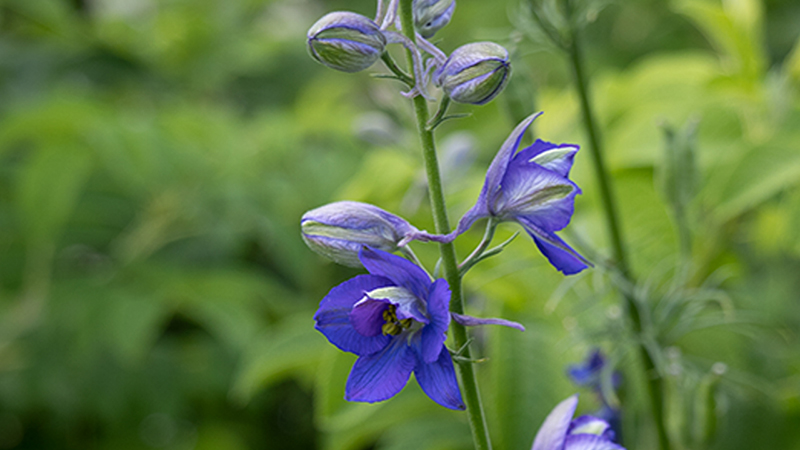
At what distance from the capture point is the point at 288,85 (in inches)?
95.1

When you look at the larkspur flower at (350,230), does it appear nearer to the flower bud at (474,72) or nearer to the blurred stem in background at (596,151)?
the flower bud at (474,72)

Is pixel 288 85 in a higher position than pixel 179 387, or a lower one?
higher

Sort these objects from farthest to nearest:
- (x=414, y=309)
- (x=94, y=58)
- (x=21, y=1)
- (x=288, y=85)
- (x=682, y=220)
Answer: (x=288, y=85)
(x=94, y=58)
(x=21, y=1)
(x=682, y=220)
(x=414, y=309)

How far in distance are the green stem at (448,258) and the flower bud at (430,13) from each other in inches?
2.2

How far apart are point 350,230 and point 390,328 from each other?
2.9 inches

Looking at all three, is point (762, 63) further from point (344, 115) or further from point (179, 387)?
point (179, 387)

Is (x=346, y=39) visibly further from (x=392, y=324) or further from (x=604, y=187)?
(x=604, y=187)

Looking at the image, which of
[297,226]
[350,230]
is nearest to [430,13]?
[350,230]

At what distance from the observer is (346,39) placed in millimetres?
459

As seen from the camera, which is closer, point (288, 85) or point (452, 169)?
point (452, 169)

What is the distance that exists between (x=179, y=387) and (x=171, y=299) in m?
0.20

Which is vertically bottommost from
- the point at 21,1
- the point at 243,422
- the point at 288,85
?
the point at 243,422

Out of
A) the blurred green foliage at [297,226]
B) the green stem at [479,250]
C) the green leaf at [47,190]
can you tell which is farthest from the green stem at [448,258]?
the green leaf at [47,190]

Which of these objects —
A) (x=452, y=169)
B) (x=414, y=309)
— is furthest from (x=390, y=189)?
(x=414, y=309)
